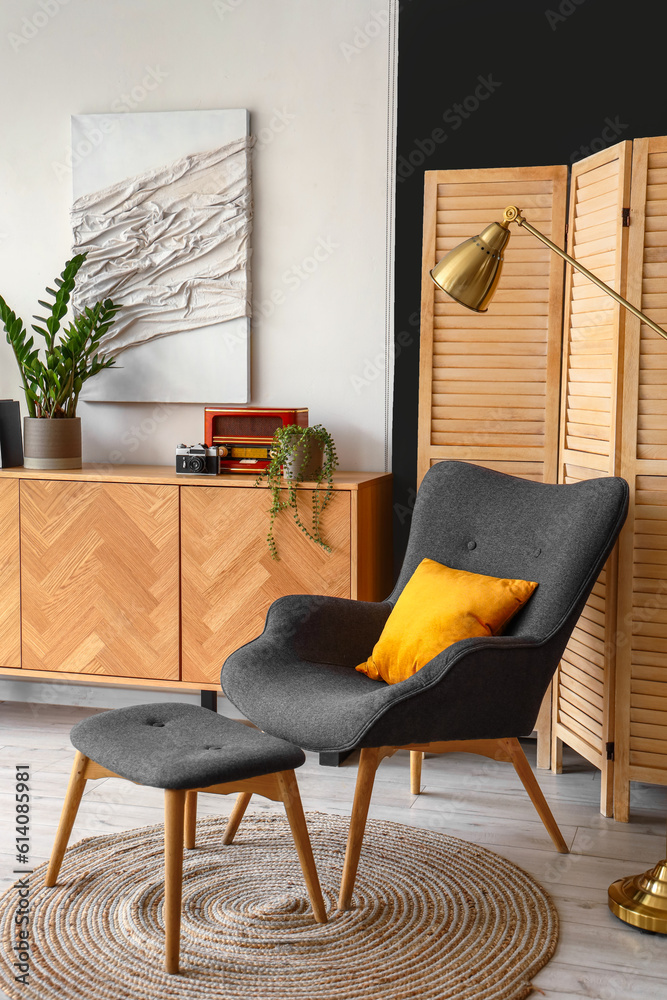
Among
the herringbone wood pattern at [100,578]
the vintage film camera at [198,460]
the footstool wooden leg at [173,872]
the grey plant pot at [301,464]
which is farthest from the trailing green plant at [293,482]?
the footstool wooden leg at [173,872]

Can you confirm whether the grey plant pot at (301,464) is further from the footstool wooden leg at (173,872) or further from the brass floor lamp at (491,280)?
the footstool wooden leg at (173,872)

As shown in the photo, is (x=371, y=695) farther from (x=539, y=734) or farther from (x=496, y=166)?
(x=496, y=166)

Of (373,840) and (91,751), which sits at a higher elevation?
(91,751)

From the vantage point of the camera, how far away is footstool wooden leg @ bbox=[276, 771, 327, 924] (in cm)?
210

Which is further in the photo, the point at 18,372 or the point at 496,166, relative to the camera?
the point at 18,372

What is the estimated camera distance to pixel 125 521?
3275mm

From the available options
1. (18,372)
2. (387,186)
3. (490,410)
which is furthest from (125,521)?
(387,186)

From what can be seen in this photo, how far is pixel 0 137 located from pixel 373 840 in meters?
2.93

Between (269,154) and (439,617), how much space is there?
1.90 meters

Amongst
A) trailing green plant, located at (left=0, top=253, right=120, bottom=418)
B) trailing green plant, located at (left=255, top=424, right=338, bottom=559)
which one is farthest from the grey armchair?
trailing green plant, located at (left=0, top=253, right=120, bottom=418)

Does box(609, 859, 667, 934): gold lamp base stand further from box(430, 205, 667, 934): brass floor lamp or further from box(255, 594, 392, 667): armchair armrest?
box(255, 594, 392, 667): armchair armrest

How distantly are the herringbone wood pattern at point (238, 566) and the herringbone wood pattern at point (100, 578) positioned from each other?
0.21 ft

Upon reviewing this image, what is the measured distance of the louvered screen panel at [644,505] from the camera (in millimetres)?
2645

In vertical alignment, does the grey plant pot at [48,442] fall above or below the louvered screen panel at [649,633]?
above
